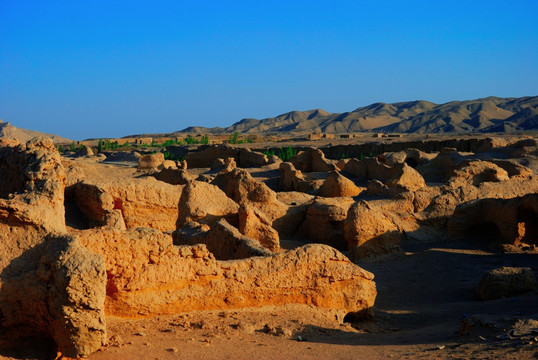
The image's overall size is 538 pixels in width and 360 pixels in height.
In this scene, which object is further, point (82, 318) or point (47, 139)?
point (47, 139)

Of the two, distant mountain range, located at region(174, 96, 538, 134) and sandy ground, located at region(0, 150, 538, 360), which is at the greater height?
distant mountain range, located at region(174, 96, 538, 134)

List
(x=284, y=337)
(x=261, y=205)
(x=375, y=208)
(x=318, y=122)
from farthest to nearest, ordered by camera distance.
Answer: (x=318, y=122) → (x=261, y=205) → (x=375, y=208) → (x=284, y=337)

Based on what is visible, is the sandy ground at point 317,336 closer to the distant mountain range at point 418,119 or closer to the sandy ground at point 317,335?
the sandy ground at point 317,335

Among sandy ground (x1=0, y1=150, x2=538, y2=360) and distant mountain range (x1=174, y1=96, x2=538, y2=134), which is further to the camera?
distant mountain range (x1=174, y1=96, x2=538, y2=134)

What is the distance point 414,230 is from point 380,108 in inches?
3860

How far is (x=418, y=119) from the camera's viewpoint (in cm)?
8438

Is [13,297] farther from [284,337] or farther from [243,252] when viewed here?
[243,252]

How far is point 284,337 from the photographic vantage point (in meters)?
5.39

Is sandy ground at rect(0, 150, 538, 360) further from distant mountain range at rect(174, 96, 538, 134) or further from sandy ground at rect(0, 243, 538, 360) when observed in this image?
distant mountain range at rect(174, 96, 538, 134)

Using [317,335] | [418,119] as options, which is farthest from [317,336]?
[418,119]

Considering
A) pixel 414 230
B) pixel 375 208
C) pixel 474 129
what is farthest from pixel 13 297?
pixel 474 129

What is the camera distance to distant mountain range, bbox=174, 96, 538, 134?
235ft

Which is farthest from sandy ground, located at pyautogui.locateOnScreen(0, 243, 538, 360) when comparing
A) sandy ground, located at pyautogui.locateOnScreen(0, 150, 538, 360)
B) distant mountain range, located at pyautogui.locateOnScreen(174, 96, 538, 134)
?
distant mountain range, located at pyautogui.locateOnScreen(174, 96, 538, 134)

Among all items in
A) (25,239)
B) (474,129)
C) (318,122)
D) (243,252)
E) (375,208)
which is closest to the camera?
(25,239)
